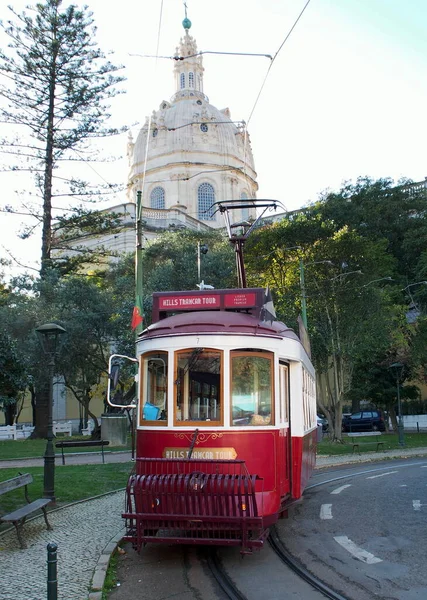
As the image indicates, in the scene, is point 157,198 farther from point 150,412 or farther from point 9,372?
point 150,412

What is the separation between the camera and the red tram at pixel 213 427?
275 inches

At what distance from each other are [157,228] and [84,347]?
78.7 feet

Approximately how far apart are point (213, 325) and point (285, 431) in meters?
1.79

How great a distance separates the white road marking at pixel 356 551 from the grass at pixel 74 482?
5579 millimetres

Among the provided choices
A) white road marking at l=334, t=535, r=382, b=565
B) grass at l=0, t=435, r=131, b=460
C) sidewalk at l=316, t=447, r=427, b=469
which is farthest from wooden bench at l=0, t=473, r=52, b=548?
grass at l=0, t=435, r=131, b=460

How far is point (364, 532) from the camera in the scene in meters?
9.39

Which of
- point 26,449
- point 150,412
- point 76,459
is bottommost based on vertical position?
point 76,459

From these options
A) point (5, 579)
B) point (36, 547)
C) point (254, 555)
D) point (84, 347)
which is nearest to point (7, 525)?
point (36, 547)

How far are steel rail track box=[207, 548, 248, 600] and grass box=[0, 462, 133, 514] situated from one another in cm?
458

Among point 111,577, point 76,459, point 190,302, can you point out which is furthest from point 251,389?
point 76,459

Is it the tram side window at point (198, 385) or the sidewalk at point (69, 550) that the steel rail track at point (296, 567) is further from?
the sidewalk at point (69, 550)

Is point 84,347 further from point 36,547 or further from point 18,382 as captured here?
point 36,547

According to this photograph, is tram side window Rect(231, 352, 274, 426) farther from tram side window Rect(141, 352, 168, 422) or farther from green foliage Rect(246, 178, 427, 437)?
green foliage Rect(246, 178, 427, 437)

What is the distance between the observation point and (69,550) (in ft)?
27.0
